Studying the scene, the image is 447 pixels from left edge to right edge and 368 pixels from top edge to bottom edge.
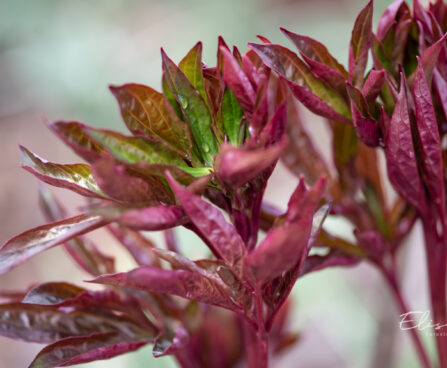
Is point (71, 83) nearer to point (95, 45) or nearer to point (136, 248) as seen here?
point (95, 45)

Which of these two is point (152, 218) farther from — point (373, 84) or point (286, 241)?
point (373, 84)

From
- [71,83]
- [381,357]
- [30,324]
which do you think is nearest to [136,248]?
[30,324]

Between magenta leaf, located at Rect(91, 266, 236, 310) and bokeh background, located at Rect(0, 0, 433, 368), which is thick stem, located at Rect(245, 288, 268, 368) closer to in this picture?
magenta leaf, located at Rect(91, 266, 236, 310)

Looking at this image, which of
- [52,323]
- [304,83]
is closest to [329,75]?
[304,83]

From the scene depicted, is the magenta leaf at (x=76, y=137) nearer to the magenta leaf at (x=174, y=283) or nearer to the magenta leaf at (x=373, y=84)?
the magenta leaf at (x=174, y=283)

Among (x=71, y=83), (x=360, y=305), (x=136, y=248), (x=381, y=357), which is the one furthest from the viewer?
(x=71, y=83)
